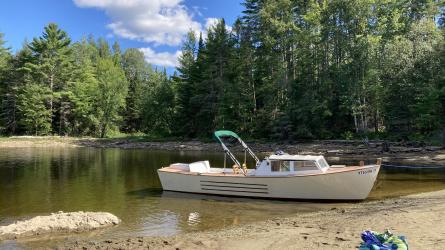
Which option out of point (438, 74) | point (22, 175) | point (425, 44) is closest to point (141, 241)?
point (22, 175)

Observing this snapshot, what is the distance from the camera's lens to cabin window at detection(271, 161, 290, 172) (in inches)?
705

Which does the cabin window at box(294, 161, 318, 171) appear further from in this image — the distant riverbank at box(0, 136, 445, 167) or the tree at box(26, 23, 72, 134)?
the tree at box(26, 23, 72, 134)

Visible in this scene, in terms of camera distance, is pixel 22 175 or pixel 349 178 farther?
pixel 22 175

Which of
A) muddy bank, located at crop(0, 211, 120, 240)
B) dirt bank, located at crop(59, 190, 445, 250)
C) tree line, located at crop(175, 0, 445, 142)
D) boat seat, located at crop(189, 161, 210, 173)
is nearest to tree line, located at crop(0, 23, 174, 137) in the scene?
tree line, located at crop(175, 0, 445, 142)

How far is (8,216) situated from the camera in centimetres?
1559

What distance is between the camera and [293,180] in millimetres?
17641

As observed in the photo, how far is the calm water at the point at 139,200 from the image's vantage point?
14.8 meters

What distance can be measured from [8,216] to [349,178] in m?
13.5

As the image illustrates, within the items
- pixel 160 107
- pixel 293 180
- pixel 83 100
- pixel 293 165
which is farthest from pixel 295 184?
A: pixel 83 100

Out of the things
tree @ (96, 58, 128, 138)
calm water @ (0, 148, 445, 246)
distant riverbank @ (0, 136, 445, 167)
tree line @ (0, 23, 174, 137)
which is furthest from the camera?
tree @ (96, 58, 128, 138)

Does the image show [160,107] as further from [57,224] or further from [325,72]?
[57,224]

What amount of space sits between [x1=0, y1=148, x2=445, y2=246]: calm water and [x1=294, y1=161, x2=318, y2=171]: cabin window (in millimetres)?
1490

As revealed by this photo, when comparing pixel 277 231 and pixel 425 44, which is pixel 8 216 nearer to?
pixel 277 231

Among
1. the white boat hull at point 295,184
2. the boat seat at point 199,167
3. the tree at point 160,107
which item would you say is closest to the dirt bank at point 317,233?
the white boat hull at point 295,184
